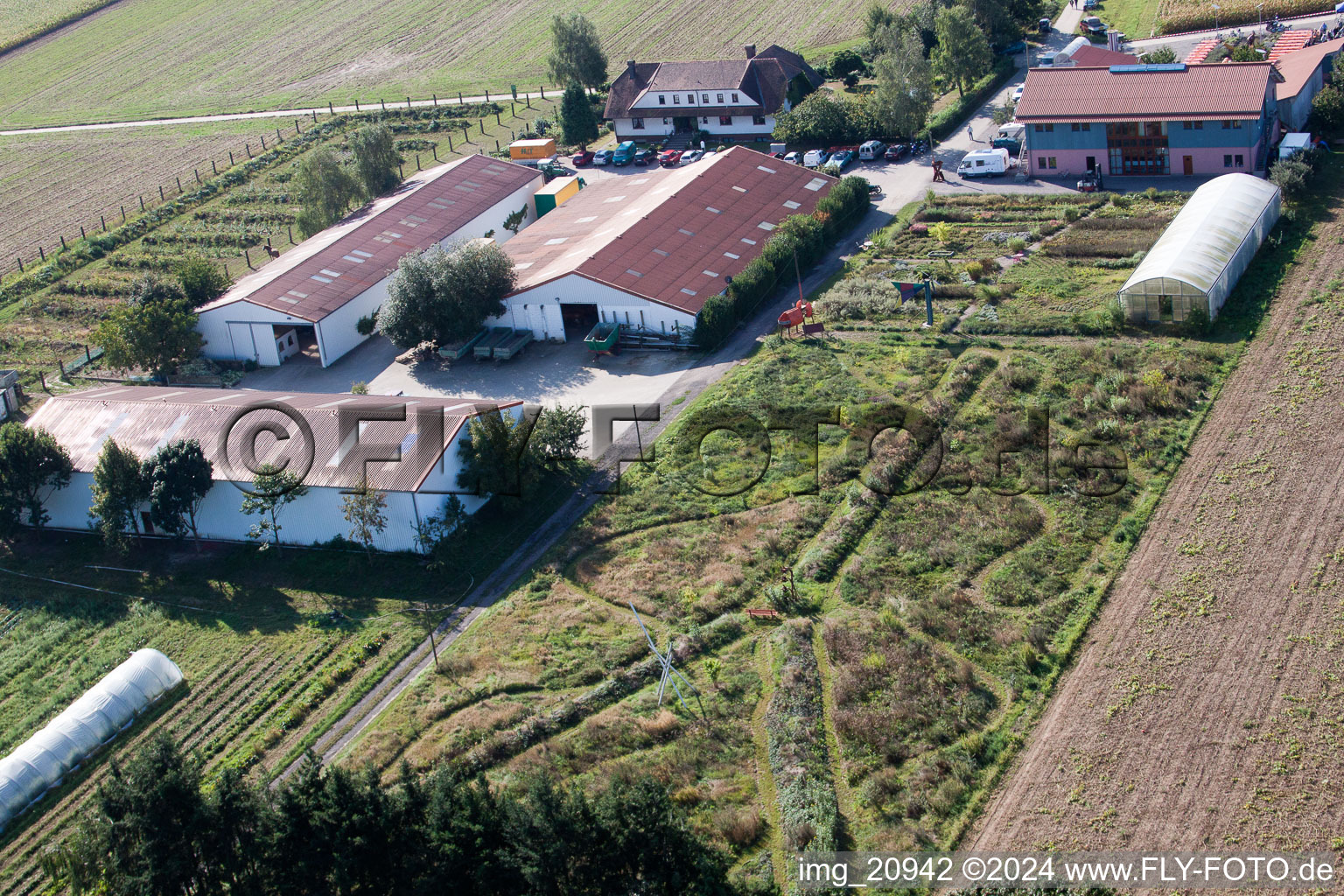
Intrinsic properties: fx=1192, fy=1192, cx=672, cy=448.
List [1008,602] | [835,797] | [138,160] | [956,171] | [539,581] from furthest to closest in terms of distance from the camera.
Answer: [138,160], [956,171], [539,581], [1008,602], [835,797]

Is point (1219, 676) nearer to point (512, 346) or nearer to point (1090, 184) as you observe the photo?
point (512, 346)

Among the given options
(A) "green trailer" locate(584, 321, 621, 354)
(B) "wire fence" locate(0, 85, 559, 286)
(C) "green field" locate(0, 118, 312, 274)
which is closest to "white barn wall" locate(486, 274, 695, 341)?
(A) "green trailer" locate(584, 321, 621, 354)

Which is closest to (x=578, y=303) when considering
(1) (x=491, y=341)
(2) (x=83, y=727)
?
(1) (x=491, y=341)

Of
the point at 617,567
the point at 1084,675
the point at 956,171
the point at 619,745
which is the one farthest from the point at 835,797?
the point at 956,171

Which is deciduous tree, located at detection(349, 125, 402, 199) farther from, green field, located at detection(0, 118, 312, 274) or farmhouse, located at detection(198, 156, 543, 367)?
green field, located at detection(0, 118, 312, 274)

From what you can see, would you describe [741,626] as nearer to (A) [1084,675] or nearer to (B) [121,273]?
(A) [1084,675]

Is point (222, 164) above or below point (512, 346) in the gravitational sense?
above
